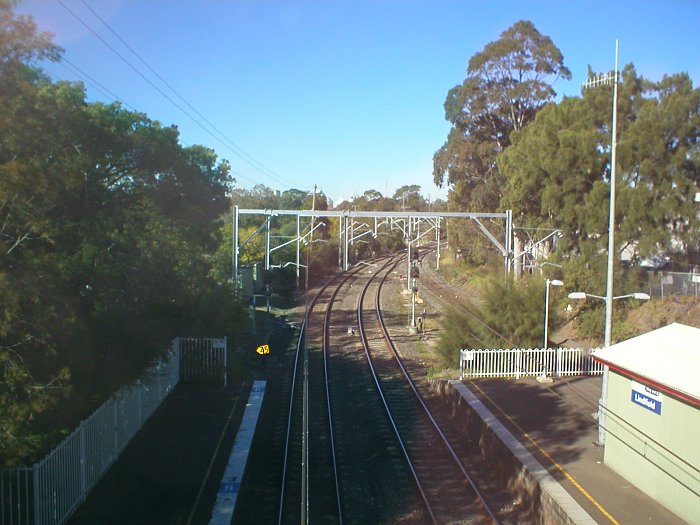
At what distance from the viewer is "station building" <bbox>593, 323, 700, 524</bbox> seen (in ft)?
25.2

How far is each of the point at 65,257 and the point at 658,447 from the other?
296 inches

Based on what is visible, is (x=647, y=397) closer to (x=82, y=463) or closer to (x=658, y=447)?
(x=658, y=447)

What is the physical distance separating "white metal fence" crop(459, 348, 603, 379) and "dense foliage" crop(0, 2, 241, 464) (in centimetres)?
656

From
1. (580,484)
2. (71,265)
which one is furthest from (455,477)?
(71,265)

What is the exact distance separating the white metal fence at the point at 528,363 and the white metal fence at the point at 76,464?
689 centimetres

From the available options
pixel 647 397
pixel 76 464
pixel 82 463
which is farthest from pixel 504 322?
pixel 76 464

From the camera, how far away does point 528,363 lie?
15.2 m

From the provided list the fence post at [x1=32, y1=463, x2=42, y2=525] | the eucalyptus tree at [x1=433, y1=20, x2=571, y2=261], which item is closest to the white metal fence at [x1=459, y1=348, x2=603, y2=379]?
the fence post at [x1=32, y1=463, x2=42, y2=525]

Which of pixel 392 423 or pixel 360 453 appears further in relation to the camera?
pixel 392 423

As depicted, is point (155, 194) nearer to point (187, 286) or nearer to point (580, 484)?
point (187, 286)

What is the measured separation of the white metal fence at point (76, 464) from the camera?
6.72 m

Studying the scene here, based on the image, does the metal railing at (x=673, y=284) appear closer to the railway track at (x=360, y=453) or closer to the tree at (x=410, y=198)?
the railway track at (x=360, y=453)

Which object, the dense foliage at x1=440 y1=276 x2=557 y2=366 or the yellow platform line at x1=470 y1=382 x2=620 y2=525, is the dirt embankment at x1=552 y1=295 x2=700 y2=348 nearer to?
the dense foliage at x1=440 y1=276 x2=557 y2=366

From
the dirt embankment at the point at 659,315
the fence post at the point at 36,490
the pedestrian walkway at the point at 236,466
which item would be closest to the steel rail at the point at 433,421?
the pedestrian walkway at the point at 236,466
